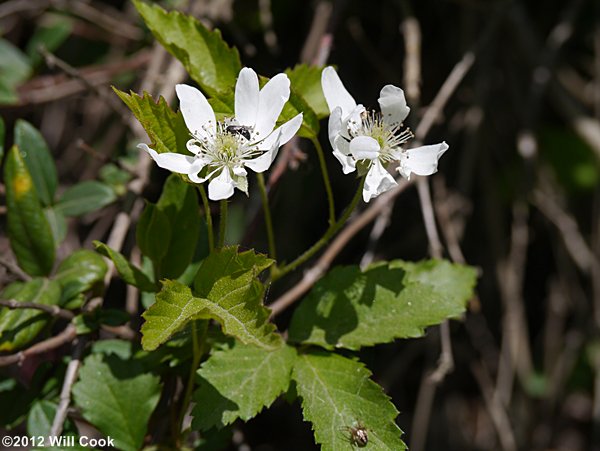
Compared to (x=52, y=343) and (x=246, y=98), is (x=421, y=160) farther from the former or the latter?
(x=52, y=343)

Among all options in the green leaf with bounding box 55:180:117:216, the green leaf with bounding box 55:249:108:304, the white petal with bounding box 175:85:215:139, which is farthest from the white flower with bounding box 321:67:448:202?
the green leaf with bounding box 55:180:117:216

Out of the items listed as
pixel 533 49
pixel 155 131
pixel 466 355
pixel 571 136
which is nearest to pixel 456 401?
pixel 466 355

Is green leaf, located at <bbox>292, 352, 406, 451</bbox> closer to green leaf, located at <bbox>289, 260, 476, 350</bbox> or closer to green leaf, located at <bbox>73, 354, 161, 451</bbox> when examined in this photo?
green leaf, located at <bbox>289, 260, 476, 350</bbox>

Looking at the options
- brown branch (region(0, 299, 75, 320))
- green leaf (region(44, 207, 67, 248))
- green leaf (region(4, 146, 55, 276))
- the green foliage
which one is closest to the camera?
brown branch (region(0, 299, 75, 320))

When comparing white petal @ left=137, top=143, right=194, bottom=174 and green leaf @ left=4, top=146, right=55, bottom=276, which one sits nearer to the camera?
white petal @ left=137, top=143, right=194, bottom=174

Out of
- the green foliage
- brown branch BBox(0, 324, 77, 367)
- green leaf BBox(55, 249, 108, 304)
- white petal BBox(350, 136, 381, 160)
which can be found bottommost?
brown branch BBox(0, 324, 77, 367)

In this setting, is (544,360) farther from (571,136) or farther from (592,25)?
(592,25)

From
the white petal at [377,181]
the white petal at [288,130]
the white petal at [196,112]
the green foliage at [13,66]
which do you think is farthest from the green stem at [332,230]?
the green foliage at [13,66]
